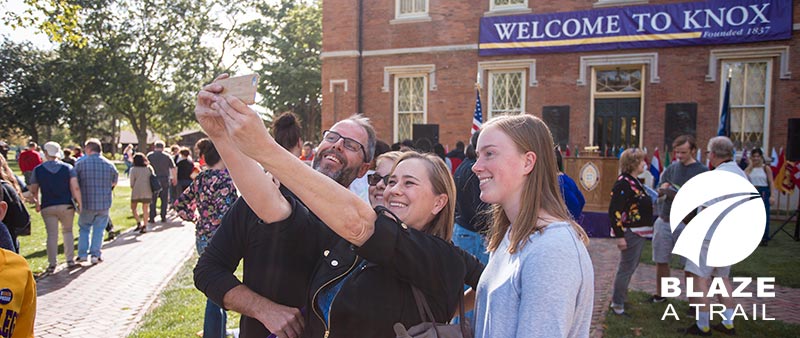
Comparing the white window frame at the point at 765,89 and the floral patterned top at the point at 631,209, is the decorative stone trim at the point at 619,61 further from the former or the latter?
the floral patterned top at the point at 631,209

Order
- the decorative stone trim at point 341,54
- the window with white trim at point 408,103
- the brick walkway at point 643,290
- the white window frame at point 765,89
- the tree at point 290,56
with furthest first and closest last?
the tree at point 290,56
the decorative stone trim at point 341,54
the window with white trim at point 408,103
the white window frame at point 765,89
the brick walkway at point 643,290

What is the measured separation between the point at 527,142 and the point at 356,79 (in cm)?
1664

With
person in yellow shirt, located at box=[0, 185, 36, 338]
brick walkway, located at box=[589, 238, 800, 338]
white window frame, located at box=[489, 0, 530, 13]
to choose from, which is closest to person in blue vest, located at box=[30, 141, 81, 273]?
person in yellow shirt, located at box=[0, 185, 36, 338]

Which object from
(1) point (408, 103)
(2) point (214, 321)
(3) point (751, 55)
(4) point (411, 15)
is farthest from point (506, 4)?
(2) point (214, 321)

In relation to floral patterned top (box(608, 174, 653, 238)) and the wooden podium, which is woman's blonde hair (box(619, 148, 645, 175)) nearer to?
floral patterned top (box(608, 174, 653, 238))

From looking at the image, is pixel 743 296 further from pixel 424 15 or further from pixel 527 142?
pixel 424 15

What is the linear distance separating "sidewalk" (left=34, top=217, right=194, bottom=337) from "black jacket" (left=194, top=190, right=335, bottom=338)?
3.91 m

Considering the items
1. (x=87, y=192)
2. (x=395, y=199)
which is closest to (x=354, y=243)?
(x=395, y=199)

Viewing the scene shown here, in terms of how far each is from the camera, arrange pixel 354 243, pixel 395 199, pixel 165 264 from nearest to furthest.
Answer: pixel 354 243 < pixel 395 199 < pixel 165 264

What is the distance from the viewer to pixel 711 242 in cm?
546

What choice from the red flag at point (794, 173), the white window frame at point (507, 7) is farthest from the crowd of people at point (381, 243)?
the white window frame at point (507, 7)

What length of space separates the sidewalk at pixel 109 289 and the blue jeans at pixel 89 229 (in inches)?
10.4

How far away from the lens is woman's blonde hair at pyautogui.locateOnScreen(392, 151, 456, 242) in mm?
2232

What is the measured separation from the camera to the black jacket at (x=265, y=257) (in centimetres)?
221
